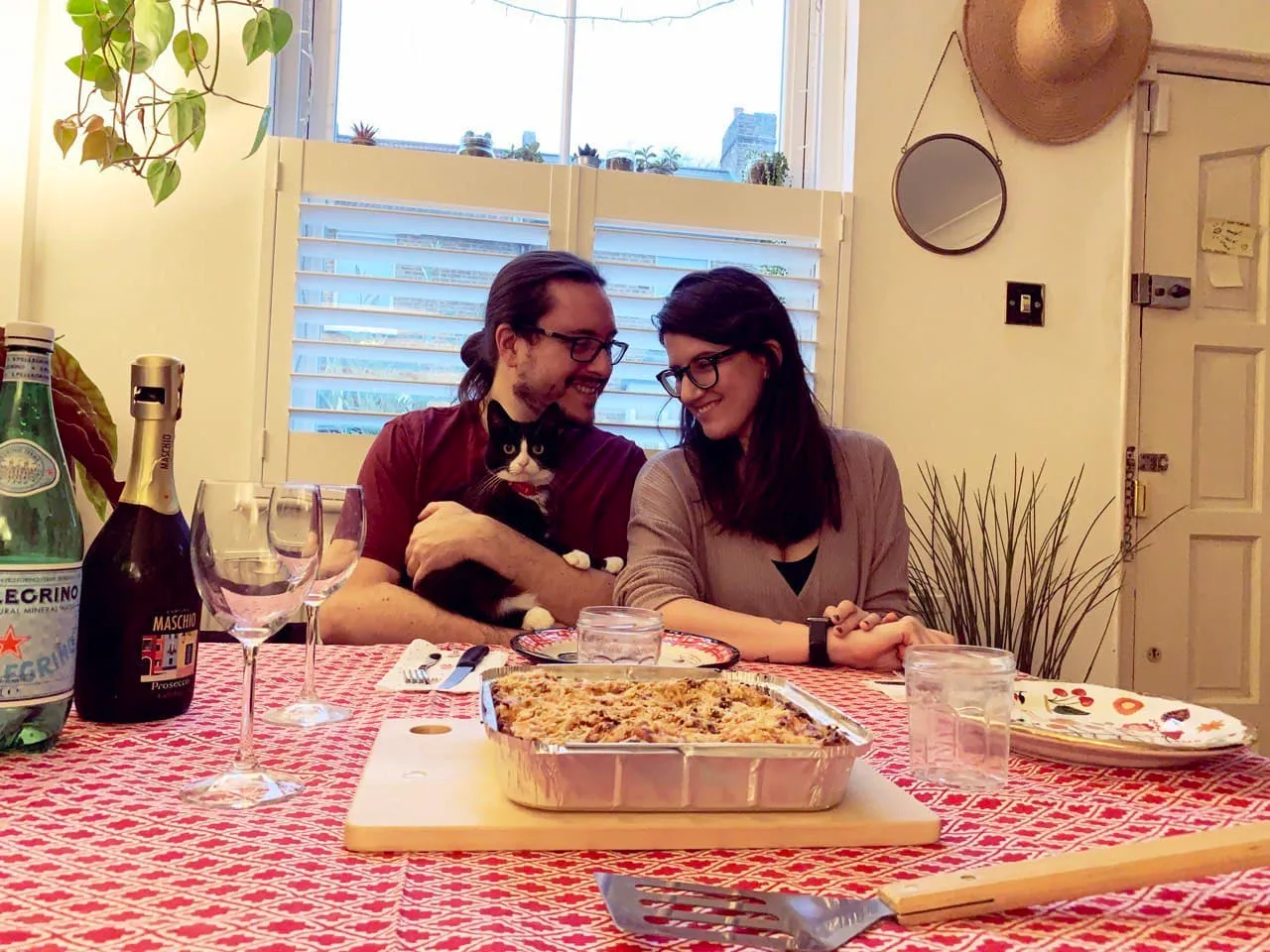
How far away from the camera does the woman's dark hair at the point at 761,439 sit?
5.61 feet

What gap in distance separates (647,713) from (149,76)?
2137mm

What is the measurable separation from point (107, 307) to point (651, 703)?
203cm

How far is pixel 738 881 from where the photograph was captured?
53 centimetres

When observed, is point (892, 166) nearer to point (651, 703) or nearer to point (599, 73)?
point (599, 73)

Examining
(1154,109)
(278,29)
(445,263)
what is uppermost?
(1154,109)

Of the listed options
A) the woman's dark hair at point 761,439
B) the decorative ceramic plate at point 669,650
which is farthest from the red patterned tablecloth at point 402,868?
the woman's dark hair at point 761,439

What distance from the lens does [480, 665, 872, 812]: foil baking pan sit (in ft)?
1.90

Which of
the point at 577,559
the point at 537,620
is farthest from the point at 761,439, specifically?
the point at 537,620

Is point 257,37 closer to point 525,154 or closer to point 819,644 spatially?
point 525,154

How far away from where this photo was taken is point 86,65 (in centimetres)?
194

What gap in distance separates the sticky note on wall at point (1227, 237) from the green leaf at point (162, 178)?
2.75 m

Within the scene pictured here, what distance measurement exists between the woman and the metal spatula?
3.13ft

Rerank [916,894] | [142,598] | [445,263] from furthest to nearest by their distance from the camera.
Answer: [445,263]
[142,598]
[916,894]

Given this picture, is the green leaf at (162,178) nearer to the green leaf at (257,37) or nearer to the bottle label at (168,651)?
the green leaf at (257,37)
